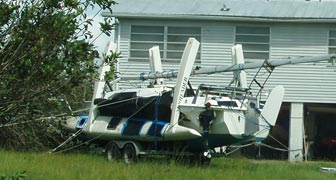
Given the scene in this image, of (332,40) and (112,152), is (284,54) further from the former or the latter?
(112,152)

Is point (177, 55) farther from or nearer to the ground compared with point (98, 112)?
farther from the ground

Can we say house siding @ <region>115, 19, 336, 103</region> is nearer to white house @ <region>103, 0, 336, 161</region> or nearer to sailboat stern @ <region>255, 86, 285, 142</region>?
white house @ <region>103, 0, 336, 161</region>

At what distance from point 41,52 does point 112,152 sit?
1412cm

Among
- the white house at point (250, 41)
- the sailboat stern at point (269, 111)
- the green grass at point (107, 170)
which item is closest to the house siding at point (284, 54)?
the white house at point (250, 41)

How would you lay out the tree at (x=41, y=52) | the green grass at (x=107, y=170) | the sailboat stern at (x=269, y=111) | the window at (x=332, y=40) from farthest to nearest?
1. the window at (x=332, y=40)
2. the sailboat stern at (x=269, y=111)
3. the green grass at (x=107, y=170)
4. the tree at (x=41, y=52)

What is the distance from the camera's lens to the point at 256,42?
2761 cm

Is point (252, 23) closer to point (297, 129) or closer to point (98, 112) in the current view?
point (297, 129)

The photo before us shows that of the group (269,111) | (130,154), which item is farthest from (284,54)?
(130,154)

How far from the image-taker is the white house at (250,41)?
89.9 feet

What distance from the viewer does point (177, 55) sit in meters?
27.8

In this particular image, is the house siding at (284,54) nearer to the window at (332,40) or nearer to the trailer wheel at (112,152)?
the window at (332,40)

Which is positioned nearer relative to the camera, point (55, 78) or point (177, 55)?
point (55, 78)

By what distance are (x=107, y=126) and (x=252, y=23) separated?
353 inches

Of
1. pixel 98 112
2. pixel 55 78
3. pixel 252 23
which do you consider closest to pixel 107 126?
pixel 98 112
